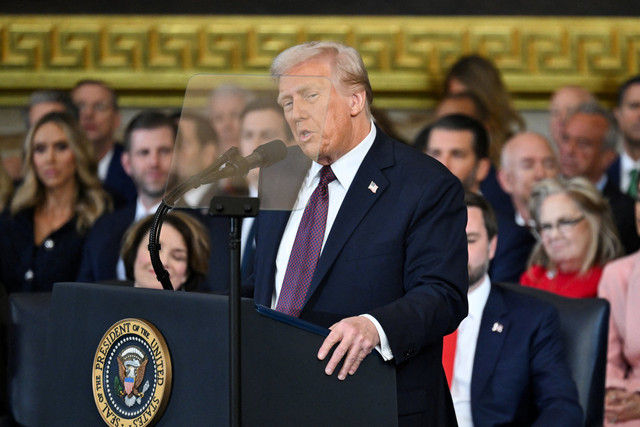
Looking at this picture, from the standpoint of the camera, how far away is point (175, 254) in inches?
140

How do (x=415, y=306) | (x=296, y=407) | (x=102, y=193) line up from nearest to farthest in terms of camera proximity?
1. (x=296, y=407)
2. (x=415, y=306)
3. (x=102, y=193)

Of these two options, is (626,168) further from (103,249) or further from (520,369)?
(103,249)

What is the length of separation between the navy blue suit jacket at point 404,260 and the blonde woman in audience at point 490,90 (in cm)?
336

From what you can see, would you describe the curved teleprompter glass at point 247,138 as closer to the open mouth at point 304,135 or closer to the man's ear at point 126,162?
the open mouth at point 304,135

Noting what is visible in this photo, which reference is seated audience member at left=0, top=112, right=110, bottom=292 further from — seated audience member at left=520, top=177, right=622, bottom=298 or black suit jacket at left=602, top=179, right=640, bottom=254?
black suit jacket at left=602, top=179, right=640, bottom=254

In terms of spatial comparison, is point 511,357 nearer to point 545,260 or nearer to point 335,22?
point 545,260

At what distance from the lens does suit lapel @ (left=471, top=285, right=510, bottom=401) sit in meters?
3.00

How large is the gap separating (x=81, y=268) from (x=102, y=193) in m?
0.51

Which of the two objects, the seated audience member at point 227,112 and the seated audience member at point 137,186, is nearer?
the seated audience member at point 227,112

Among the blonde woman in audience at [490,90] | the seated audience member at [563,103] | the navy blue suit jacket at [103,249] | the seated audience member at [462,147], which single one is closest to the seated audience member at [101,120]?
the navy blue suit jacket at [103,249]

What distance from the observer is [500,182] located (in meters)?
5.18

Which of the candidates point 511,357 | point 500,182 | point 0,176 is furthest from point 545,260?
point 0,176

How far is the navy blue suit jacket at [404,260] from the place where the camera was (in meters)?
2.03

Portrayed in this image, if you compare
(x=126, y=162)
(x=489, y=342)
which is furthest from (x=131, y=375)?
(x=126, y=162)
